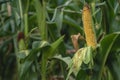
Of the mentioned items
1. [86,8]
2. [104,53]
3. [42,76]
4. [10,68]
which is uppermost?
[86,8]

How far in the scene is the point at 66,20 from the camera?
1.26 metres

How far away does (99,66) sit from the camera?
894mm

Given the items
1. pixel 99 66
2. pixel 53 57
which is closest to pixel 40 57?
pixel 53 57

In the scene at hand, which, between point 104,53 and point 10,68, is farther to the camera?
point 10,68

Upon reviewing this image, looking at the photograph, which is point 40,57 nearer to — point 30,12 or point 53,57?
point 53,57

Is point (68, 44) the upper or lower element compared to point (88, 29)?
lower

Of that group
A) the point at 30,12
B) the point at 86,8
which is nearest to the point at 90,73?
the point at 86,8

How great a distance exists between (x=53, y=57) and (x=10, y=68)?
0.55m

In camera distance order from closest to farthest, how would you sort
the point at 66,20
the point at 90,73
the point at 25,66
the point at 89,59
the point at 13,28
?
the point at 89,59 → the point at 90,73 → the point at 25,66 → the point at 66,20 → the point at 13,28

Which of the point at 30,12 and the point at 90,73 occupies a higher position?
the point at 30,12

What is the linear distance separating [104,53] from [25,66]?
0.27 metres

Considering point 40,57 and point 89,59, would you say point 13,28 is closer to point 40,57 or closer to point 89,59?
point 40,57

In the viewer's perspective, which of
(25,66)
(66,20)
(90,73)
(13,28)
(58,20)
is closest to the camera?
(90,73)

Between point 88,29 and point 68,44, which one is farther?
point 68,44
